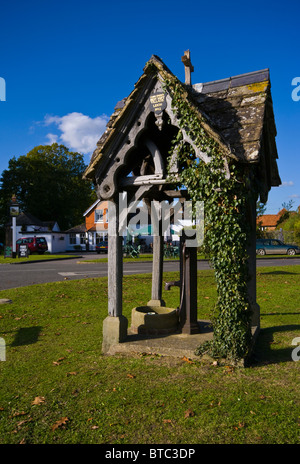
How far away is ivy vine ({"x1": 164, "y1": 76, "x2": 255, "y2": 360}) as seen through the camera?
5273 mm

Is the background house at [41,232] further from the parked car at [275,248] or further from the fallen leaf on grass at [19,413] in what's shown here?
the fallen leaf on grass at [19,413]

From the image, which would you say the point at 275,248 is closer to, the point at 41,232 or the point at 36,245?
the point at 36,245

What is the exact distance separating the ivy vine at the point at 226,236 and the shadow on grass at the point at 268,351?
53cm

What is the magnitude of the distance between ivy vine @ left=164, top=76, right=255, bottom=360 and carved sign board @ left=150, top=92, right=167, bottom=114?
619mm

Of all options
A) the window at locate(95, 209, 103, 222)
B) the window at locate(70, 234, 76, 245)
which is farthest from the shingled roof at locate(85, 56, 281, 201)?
the window at locate(70, 234, 76, 245)

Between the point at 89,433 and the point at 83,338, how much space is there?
11.8 ft

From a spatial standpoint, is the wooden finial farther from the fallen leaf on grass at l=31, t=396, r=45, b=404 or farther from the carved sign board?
the fallen leaf on grass at l=31, t=396, r=45, b=404

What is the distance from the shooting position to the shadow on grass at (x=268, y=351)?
5.70m

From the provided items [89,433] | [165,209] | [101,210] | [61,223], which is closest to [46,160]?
[61,223]

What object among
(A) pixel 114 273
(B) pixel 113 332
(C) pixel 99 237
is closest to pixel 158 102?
(A) pixel 114 273

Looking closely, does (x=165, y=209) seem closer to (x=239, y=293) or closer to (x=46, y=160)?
(x=239, y=293)

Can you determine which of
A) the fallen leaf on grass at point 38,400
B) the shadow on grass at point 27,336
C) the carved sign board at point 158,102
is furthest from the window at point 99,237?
the fallen leaf on grass at point 38,400

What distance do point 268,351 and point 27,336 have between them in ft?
15.1

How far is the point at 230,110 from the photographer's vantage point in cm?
598
